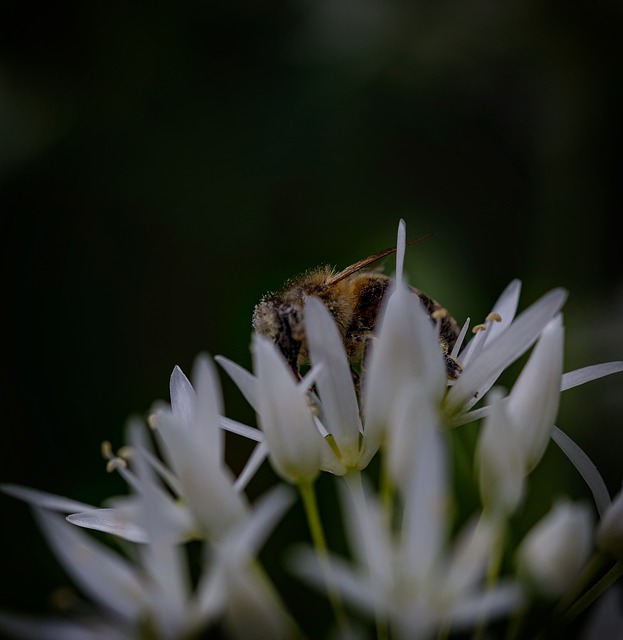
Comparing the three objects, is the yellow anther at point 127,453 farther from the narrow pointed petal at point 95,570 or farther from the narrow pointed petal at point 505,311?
the narrow pointed petal at point 505,311

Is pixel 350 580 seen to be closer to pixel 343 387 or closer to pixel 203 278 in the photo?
pixel 343 387

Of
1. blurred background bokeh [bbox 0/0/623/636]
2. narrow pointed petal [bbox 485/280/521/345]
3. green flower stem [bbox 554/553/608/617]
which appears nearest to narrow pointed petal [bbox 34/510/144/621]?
green flower stem [bbox 554/553/608/617]

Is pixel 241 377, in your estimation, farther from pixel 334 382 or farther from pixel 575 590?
pixel 575 590

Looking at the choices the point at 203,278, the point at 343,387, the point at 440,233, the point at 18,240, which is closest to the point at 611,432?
the point at 440,233

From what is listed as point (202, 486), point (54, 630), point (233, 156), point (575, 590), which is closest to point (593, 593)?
point (575, 590)

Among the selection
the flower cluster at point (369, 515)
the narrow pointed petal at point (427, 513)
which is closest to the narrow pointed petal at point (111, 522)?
the flower cluster at point (369, 515)
